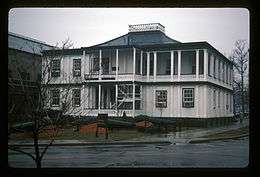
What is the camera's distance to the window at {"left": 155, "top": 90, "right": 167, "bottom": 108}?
5344 millimetres

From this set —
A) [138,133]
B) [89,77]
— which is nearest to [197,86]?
[138,133]

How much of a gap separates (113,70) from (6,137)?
220cm

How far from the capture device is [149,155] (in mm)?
5473

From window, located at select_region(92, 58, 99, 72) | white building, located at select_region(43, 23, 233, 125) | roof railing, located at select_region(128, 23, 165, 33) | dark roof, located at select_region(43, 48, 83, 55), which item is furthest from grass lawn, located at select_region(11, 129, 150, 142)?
roof railing, located at select_region(128, 23, 165, 33)

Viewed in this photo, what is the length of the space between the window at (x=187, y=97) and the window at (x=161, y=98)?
316 millimetres

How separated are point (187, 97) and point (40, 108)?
242 centimetres

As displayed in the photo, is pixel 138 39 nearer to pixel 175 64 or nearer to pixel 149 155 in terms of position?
pixel 175 64

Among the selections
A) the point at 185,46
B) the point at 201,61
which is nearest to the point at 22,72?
the point at 185,46

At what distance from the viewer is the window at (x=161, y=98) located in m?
5.34

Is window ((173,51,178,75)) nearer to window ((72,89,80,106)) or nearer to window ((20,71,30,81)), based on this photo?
window ((72,89,80,106))

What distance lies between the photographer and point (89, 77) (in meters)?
5.34

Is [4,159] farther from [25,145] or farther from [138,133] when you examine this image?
[138,133]

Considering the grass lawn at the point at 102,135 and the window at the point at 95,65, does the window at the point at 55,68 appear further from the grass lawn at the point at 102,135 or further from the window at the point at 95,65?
the grass lawn at the point at 102,135

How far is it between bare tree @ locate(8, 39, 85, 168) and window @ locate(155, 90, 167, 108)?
134 cm
